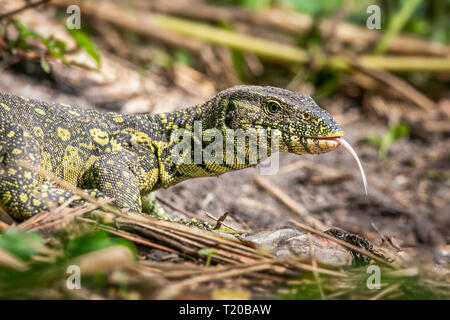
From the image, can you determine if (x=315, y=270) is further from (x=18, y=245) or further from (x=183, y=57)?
(x=183, y=57)

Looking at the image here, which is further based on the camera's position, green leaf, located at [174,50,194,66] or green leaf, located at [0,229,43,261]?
green leaf, located at [174,50,194,66]

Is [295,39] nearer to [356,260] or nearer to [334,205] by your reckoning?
[334,205]

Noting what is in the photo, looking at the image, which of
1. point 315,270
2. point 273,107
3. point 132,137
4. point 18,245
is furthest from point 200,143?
point 18,245

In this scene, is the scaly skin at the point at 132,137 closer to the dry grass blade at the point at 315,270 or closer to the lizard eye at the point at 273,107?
the lizard eye at the point at 273,107

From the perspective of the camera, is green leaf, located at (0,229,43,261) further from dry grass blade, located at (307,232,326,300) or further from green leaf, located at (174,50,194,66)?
green leaf, located at (174,50,194,66)

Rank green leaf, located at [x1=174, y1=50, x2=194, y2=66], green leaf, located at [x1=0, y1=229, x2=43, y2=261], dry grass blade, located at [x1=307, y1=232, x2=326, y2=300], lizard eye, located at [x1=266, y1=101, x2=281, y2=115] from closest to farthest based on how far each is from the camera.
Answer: green leaf, located at [x1=0, y1=229, x2=43, y2=261] < dry grass blade, located at [x1=307, y1=232, x2=326, y2=300] < lizard eye, located at [x1=266, y1=101, x2=281, y2=115] < green leaf, located at [x1=174, y1=50, x2=194, y2=66]

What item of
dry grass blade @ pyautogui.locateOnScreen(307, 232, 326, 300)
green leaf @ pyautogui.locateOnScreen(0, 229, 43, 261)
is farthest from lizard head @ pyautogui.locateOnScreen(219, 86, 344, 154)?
green leaf @ pyautogui.locateOnScreen(0, 229, 43, 261)

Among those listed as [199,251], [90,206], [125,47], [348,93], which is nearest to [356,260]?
[199,251]
